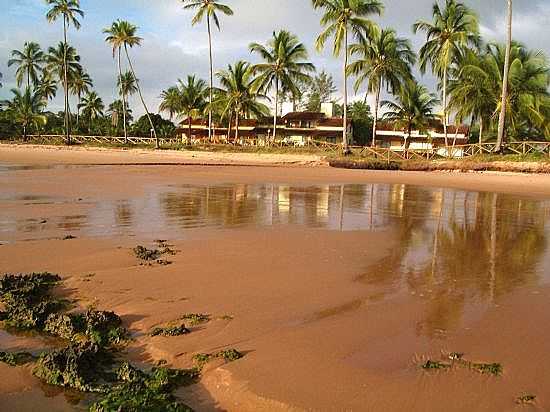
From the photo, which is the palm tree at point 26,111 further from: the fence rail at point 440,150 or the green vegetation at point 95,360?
the green vegetation at point 95,360

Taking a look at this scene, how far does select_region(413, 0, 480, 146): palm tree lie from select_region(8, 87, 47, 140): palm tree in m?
47.3

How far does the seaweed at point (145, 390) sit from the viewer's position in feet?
10.2

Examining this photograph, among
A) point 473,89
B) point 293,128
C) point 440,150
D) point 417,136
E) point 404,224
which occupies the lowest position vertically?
point 404,224

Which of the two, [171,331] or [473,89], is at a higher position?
[473,89]

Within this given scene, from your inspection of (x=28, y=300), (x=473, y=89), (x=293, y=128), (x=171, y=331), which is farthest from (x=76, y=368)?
(x=293, y=128)

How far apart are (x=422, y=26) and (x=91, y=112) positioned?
176 ft

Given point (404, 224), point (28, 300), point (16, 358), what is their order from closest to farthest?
1. point (16, 358)
2. point (28, 300)
3. point (404, 224)

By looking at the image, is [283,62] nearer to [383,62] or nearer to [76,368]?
[383,62]

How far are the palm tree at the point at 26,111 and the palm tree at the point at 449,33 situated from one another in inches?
1863

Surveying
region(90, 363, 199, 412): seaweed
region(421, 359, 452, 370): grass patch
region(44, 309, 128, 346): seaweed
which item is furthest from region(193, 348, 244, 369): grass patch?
region(421, 359, 452, 370): grass patch

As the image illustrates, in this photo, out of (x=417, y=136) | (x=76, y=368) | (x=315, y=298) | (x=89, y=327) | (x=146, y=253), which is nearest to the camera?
(x=76, y=368)

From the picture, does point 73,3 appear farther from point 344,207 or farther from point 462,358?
point 462,358

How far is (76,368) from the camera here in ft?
11.8

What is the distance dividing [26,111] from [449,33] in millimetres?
50367
